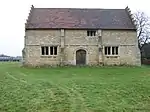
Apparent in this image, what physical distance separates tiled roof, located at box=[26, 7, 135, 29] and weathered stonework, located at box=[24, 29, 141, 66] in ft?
2.86

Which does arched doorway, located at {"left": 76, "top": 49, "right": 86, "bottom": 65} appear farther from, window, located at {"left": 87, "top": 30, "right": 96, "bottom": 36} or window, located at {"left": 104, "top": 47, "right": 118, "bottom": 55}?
window, located at {"left": 104, "top": 47, "right": 118, "bottom": 55}

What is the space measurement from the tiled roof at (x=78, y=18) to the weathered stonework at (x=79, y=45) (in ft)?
2.86

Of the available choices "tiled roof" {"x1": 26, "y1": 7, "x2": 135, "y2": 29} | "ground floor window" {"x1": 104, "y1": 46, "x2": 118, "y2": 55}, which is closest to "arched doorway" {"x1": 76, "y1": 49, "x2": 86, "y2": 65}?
"ground floor window" {"x1": 104, "y1": 46, "x2": 118, "y2": 55}

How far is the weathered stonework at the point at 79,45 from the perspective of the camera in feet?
141

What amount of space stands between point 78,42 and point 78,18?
3.95m

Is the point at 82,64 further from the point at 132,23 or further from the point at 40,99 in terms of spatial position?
the point at 40,99

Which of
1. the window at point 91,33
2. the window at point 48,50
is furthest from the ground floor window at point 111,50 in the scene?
the window at point 48,50

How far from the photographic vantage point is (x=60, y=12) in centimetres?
4638

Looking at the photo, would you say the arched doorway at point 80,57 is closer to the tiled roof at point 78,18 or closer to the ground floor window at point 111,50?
the ground floor window at point 111,50

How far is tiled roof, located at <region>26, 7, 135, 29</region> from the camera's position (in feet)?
143

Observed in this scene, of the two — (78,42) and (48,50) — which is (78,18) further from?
(48,50)

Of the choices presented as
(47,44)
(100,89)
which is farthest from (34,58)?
(100,89)

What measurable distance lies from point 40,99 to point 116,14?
35.0 meters

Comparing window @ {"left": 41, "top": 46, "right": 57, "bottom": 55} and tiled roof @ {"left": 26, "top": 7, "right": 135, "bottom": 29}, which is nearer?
window @ {"left": 41, "top": 46, "right": 57, "bottom": 55}
